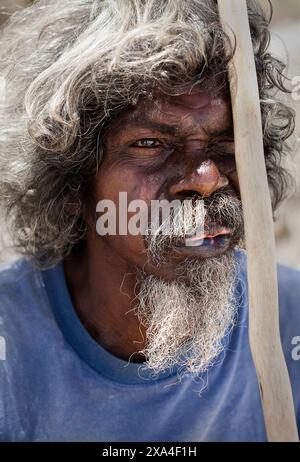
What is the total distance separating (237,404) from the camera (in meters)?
1.98

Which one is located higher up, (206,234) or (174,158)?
(174,158)

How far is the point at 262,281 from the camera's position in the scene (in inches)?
58.7

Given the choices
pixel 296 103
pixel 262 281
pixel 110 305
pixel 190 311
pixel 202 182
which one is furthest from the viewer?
pixel 296 103

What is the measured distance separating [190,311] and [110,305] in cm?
25

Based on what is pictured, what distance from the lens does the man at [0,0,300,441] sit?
1752 mm

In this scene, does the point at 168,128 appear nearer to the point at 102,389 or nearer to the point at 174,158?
the point at 174,158

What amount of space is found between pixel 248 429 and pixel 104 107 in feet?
2.91

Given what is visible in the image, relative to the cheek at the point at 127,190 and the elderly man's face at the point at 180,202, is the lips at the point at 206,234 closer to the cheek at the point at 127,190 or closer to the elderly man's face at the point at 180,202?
the elderly man's face at the point at 180,202

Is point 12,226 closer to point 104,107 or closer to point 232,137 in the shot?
point 104,107

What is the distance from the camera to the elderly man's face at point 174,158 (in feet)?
5.74

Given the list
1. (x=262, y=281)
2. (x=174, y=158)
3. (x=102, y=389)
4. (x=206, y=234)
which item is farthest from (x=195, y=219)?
(x=102, y=389)

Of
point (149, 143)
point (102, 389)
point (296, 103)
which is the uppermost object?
point (296, 103)

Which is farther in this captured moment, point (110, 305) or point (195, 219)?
point (110, 305)
